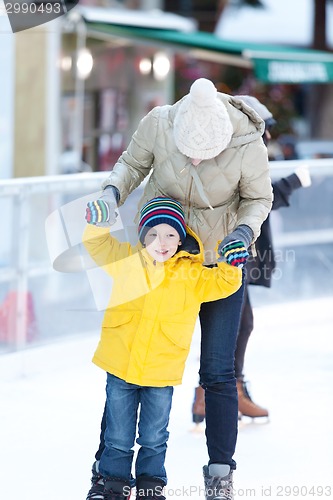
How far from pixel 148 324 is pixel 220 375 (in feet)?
1.00

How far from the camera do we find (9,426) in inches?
Result: 158

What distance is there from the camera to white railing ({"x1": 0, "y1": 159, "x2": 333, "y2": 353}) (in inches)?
188

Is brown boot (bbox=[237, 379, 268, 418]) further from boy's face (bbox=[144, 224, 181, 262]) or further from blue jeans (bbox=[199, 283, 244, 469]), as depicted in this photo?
boy's face (bbox=[144, 224, 181, 262])

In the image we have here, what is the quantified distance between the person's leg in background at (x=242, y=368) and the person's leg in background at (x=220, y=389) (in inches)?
36.3

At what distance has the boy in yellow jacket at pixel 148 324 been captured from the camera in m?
2.94

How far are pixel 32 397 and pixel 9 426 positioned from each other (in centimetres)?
41

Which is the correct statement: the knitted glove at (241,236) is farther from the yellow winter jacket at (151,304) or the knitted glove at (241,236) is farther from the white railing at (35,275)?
the white railing at (35,275)

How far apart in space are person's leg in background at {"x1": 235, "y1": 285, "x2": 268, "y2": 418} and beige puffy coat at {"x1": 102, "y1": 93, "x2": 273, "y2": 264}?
3.20ft

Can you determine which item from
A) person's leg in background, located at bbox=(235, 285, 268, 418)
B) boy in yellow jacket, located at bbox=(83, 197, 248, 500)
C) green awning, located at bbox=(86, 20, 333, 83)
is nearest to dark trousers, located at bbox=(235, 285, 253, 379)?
person's leg in background, located at bbox=(235, 285, 268, 418)

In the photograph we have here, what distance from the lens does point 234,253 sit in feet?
9.23

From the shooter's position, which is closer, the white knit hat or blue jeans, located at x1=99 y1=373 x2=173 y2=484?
the white knit hat

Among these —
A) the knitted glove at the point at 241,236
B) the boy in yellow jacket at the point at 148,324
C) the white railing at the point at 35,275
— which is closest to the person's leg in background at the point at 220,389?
the boy in yellow jacket at the point at 148,324

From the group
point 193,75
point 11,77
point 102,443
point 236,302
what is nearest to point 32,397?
point 102,443

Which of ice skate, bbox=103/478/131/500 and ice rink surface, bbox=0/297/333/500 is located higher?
ice rink surface, bbox=0/297/333/500
